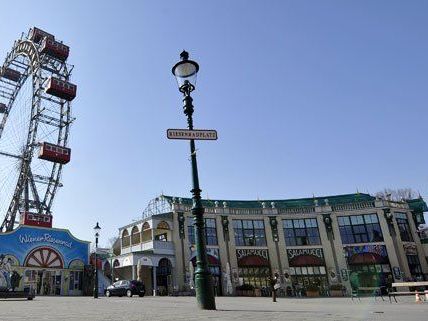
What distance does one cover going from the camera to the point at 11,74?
5353 cm

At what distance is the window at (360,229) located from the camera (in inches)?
1569

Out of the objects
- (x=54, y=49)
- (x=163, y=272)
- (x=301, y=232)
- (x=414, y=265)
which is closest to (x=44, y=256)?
(x=163, y=272)

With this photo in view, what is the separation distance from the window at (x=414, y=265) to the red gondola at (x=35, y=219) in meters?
37.4

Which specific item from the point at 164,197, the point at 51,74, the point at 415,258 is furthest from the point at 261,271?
the point at 51,74

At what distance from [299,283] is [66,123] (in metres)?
34.1

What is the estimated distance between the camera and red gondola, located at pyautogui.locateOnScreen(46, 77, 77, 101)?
46.5m

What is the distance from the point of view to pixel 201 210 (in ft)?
32.3

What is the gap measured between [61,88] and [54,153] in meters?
8.46

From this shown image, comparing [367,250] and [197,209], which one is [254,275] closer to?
[367,250]

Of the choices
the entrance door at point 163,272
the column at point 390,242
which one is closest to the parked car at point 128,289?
the entrance door at point 163,272

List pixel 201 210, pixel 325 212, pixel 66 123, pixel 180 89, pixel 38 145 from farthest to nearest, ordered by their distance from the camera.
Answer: pixel 66 123 < pixel 38 145 < pixel 325 212 < pixel 180 89 < pixel 201 210

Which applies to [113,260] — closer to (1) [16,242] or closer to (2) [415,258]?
(1) [16,242]

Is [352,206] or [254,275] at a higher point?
[352,206]

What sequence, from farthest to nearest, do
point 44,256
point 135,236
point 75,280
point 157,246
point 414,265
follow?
point 135,236 → point 414,265 → point 75,280 → point 157,246 → point 44,256
